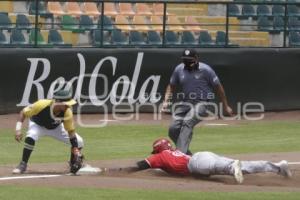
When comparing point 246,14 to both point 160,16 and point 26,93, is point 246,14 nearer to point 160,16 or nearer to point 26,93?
point 160,16

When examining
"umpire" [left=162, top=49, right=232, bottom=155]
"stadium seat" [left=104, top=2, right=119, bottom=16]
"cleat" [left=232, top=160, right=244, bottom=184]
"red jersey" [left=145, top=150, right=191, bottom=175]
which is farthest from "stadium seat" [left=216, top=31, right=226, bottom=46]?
"cleat" [left=232, top=160, right=244, bottom=184]

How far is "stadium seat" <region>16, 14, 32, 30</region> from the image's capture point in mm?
19525

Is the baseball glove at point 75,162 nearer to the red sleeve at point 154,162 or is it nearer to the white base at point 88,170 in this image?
the white base at point 88,170

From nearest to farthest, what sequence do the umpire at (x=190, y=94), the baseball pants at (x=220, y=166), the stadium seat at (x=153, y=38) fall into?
1. the baseball pants at (x=220, y=166)
2. the umpire at (x=190, y=94)
3. the stadium seat at (x=153, y=38)

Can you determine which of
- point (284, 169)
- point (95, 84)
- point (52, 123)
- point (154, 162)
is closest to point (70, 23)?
point (95, 84)

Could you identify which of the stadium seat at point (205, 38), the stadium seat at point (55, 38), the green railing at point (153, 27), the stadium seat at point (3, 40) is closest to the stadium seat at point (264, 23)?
the green railing at point (153, 27)

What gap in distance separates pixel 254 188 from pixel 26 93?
973 centimetres

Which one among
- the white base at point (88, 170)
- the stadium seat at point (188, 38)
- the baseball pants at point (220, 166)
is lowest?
the white base at point (88, 170)

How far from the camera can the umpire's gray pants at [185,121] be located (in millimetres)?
12672

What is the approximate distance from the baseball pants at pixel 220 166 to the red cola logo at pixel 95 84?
844 centimetres

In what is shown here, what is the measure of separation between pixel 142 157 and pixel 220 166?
334cm

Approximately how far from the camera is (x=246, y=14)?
25.4 meters

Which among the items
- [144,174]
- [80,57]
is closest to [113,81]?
[80,57]

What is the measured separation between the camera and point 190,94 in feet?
42.4
